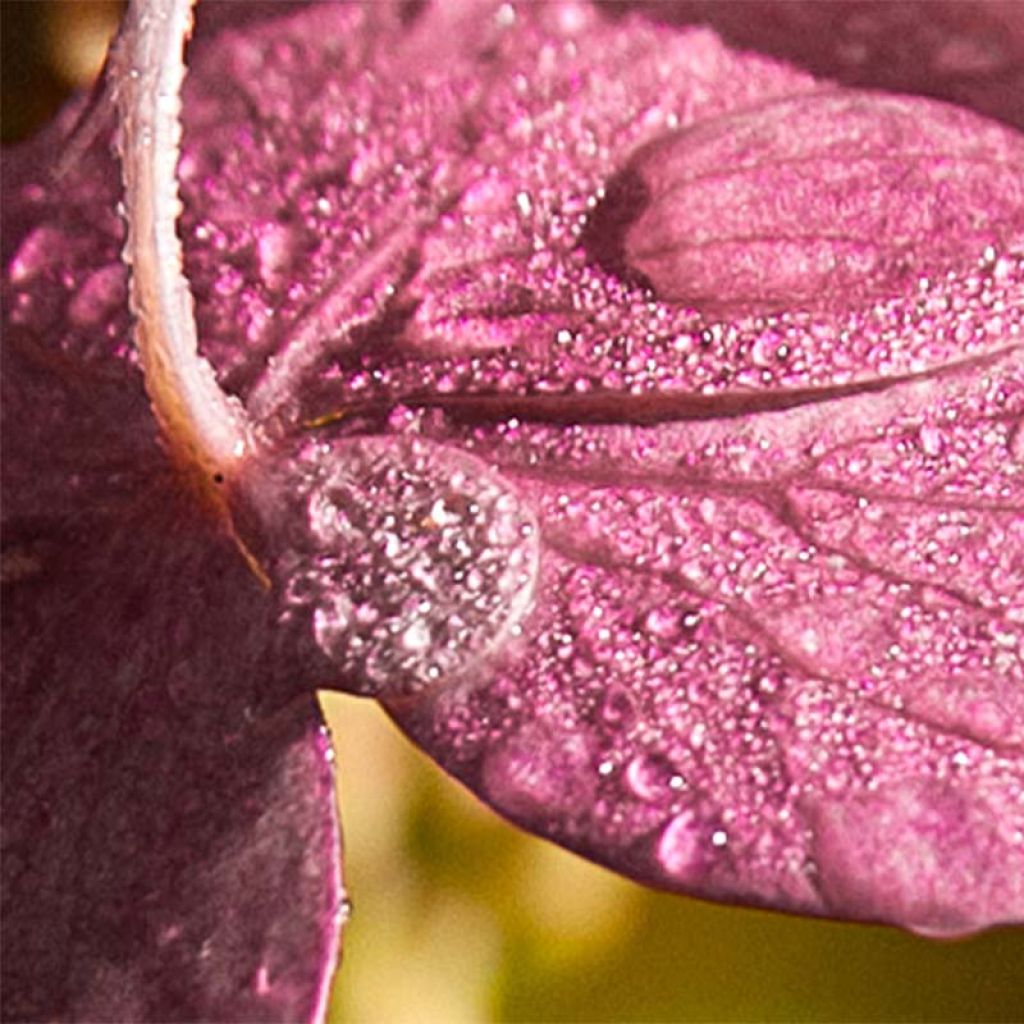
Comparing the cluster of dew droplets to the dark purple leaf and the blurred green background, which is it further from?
the blurred green background

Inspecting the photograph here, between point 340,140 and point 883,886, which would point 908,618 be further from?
point 340,140

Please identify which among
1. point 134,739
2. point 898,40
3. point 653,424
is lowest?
point 134,739

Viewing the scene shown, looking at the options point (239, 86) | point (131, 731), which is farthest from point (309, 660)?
point (239, 86)

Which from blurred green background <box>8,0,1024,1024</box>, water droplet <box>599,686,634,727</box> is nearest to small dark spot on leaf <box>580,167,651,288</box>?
water droplet <box>599,686,634,727</box>

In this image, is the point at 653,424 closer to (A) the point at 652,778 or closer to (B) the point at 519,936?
(A) the point at 652,778

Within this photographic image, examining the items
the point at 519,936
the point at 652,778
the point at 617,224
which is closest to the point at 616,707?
the point at 652,778

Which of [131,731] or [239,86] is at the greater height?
[239,86]
